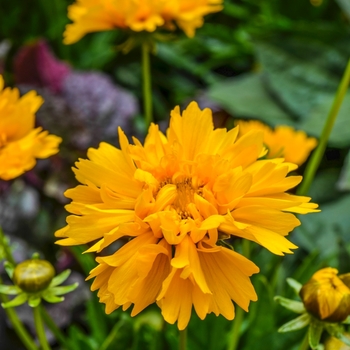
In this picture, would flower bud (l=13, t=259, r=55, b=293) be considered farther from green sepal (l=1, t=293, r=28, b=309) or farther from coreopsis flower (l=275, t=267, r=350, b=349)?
coreopsis flower (l=275, t=267, r=350, b=349)

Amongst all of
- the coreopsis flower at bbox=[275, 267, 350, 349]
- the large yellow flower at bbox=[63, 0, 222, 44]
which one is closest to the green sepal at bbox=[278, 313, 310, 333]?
the coreopsis flower at bbox=[275, 267, 350, 349]

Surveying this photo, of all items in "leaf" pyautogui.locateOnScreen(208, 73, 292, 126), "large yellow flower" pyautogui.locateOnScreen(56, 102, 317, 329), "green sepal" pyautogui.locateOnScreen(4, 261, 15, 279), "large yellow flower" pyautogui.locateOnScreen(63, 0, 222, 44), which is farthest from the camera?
"leaf" pyautogui.locateOnScreen(208, 73, 292, 126)

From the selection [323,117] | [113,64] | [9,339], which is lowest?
[9,339]

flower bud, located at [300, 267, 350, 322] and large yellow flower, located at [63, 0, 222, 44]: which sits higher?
large yellow flower, located at [63, 0, 222, 44]

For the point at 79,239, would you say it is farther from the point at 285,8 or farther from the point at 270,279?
the point at 285,8

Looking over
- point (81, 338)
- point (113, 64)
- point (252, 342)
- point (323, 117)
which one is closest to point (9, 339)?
point (81, 338)

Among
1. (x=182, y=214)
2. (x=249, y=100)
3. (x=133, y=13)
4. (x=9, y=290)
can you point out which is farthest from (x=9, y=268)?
(x=249, y=100)

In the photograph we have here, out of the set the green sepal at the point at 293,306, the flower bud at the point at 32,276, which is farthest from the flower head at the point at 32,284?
the green sepal at the point at 293,306
